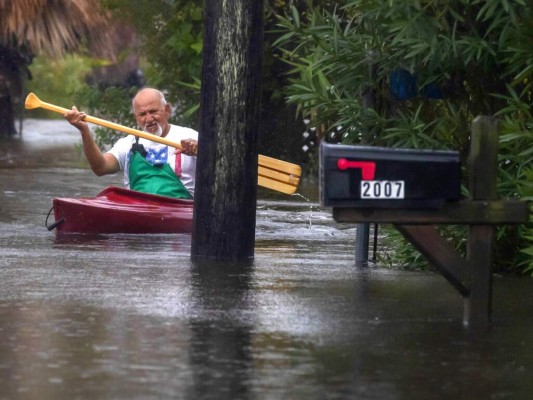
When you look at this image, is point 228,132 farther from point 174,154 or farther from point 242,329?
point 174,154

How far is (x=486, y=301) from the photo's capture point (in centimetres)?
712

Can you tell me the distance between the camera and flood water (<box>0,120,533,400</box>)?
19.5 ft

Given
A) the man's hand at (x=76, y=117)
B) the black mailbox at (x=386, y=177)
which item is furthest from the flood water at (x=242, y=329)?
the man's hand at (x=76, y=117)

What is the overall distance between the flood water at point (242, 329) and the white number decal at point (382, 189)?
61 centimetres

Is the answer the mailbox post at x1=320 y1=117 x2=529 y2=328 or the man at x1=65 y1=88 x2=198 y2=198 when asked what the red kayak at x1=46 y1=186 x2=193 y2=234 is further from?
the mailbox post at x1=320 y1=117 x2=529 y2=328

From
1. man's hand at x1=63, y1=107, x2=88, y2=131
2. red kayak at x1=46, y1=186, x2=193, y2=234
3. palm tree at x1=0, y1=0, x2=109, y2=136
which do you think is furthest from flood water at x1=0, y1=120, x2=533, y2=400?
palm tree at x1=0, y1=0, x2=109, y2=136

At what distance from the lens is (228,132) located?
9.22 m

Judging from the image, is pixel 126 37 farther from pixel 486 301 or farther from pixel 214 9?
pixel 486 301

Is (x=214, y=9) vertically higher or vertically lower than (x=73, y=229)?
higher


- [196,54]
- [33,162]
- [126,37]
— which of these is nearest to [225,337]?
[196,54]

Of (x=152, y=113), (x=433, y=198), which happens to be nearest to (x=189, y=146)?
(x=152, y=113)

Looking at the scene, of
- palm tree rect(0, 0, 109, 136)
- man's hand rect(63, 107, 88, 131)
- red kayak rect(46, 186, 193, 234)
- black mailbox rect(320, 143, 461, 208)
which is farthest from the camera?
palm tree rect(0, 0, 109, 136)

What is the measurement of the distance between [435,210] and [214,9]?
2687mm

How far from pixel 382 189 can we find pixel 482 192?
533 mm
